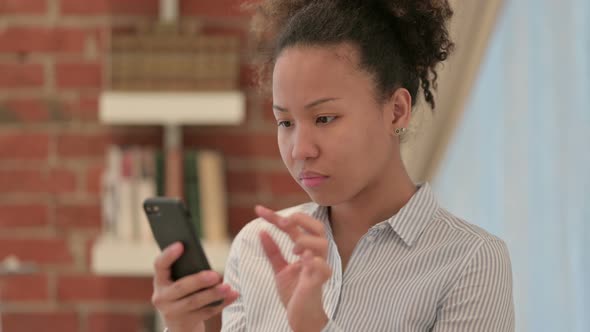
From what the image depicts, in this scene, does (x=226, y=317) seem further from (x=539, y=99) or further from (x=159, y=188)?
(x=159, y=188)

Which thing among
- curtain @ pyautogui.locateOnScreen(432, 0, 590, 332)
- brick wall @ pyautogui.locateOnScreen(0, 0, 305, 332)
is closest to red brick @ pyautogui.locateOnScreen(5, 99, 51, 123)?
brick wall @ pyautogui.locateOnScreen(0, 0, 305, 332)

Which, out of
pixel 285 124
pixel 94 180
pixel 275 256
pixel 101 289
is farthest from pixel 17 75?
pixel 275 256

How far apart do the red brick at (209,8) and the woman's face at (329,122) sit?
4.34 feet

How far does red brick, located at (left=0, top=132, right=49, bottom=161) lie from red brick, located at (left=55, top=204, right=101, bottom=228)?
0.15 metres

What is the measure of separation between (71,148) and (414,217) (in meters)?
1.49

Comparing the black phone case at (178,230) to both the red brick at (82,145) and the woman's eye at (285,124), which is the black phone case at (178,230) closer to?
the woman's eye at (285,124)

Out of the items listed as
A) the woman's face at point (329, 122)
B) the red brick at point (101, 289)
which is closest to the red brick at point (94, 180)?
the red brick at point (101, 289)

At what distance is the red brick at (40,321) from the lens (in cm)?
242

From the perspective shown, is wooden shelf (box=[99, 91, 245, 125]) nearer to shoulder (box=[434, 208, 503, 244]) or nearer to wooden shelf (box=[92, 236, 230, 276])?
wooden shelf (box=[92, 236, 230, 276])

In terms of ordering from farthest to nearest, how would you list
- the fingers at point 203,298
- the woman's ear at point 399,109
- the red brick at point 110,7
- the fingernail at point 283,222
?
1. the red brick at point 110,7
2. the woman's ear at point 399,109
3. the fingers at point 203,298
4. the fingernail at point 283,222

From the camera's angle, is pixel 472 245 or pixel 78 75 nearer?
pixel 472 245

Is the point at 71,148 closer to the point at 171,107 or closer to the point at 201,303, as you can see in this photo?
the point at 171,107

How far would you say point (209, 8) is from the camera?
2.37 meters

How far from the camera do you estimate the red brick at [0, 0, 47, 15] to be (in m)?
2.37
